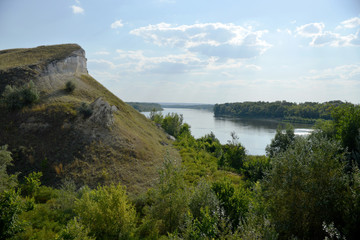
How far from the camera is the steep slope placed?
688 inches

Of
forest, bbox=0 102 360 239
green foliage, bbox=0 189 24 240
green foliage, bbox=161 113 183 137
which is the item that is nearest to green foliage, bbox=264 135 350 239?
forest, bbox=0 102 360 239

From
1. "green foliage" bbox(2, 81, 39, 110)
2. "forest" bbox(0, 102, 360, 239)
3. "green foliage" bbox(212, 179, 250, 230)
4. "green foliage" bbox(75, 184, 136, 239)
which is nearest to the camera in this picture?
"forest" bbox(0, 102, 360, 239)

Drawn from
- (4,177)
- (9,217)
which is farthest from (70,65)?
(9,217)

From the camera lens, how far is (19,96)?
21641mm

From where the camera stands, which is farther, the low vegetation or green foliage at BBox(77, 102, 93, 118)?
green foliage at BBox(77, 102, 93, 118)

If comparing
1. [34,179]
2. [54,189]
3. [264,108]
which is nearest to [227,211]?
[54,189]

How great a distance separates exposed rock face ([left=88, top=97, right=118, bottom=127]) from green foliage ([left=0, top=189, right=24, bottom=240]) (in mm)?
12722

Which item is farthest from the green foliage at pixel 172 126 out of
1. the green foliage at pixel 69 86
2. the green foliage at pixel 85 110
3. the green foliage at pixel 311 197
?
the green foliage at pixel 311 197

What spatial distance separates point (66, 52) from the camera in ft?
106

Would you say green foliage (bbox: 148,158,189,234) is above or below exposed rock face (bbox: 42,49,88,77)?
below

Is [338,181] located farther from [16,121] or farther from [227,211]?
[16,121]

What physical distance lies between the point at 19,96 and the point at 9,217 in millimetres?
16573

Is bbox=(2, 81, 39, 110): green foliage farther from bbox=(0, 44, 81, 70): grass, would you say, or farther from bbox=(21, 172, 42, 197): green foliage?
bbox=(21, 172, 42, 197): green foliage

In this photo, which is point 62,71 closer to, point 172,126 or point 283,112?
point 172,126
